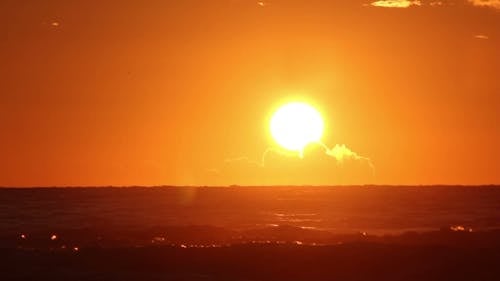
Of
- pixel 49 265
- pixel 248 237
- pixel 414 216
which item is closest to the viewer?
pixel 49 265

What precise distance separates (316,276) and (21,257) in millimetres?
12862

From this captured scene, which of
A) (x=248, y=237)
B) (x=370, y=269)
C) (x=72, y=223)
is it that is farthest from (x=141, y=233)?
(x=370, y=269)

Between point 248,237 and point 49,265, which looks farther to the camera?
point 248,237

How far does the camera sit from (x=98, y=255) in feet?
125

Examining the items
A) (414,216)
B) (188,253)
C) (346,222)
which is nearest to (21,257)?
(188,253)

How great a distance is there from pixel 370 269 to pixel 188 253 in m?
7.86

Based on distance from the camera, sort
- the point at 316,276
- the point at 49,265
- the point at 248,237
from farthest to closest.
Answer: the point at 248,237, the point at 49,265, the point at 316,276

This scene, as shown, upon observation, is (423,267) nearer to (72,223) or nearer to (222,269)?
(222,269)

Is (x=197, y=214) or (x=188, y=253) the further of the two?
(x=197, y=214)

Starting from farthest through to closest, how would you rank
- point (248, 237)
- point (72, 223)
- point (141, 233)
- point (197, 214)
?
1. point (197, 214)
2. point (72, 223)
3. point (141, 233)
4. point (248, 237)

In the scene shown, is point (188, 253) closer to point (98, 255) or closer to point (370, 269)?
point (98, 255)

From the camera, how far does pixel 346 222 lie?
72.9 meters

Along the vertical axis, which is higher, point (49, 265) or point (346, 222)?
point (346, 222)

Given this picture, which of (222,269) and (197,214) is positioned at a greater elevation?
(197,214)
